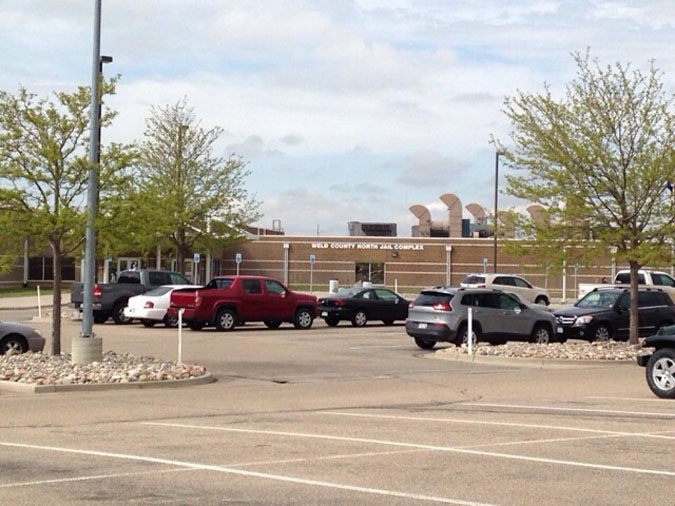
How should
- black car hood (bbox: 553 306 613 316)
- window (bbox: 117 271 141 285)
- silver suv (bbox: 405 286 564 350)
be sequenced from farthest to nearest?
window (bbox: 117 271 141 285) < black car hood (bbox: 553 306 613 316) < silver suv (bbox: 405 286 564 350)

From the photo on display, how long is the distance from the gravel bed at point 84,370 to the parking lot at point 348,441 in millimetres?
715

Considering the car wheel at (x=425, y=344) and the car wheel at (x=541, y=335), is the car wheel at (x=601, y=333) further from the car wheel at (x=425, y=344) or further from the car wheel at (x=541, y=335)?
the car wheel at (x=425, y=344)

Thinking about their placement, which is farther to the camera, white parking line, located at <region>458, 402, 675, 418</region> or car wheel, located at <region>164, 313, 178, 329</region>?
car wheel, located at <region>164, 313, 178, 329</region>

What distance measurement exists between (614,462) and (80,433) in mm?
5823

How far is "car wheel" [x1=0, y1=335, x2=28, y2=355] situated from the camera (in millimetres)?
20578

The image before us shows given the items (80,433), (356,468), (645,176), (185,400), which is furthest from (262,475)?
(645,176)

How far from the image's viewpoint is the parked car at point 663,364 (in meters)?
15.7

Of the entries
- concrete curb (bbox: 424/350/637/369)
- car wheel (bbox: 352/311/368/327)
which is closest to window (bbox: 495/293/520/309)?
concrete curb (bbox: 424/350/637/369)

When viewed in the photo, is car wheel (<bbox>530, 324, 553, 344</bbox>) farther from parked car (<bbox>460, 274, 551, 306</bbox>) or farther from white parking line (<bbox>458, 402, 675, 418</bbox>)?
parked car (<bbox>460, 274, 551, 306</bbox>)

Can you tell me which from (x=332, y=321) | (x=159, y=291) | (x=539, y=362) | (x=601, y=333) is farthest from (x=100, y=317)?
(x=539, y=362)

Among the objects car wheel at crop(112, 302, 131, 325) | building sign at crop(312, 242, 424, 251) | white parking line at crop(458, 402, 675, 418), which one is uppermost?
building sign at crop(312, 242, 424, 251)

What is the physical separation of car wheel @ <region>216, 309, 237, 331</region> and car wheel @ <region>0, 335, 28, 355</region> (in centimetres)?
1101

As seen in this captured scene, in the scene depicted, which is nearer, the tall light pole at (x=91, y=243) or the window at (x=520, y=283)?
the tall light pole at (x=91, y=243)

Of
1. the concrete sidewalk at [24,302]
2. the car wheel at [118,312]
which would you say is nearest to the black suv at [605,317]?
the car wheel at [118,312]
